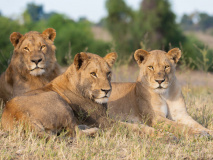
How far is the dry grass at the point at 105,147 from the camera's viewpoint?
301 cm

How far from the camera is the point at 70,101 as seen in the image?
151 inches

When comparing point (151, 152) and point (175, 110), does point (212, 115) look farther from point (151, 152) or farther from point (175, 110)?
point (151, 152)

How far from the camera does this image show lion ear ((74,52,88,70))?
12.3 feet

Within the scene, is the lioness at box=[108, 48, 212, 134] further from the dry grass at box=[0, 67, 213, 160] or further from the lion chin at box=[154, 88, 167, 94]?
the dry grass at box=[0, 67, 213, 160]

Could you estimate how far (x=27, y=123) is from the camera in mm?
3311

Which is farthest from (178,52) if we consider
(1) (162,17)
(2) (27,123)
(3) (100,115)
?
(1) (162,17)

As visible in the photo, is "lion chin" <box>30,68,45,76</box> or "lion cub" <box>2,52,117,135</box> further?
"lion chin" <box>30,68,45,76</box>

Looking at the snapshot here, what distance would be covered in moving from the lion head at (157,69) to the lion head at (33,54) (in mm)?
1211

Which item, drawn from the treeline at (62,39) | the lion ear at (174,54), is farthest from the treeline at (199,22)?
the lion ear at (174,54)

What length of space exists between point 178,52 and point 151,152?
1.94 meters

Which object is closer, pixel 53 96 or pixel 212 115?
pixel 53 96

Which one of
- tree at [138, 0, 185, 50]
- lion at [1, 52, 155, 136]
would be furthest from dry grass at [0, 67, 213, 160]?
tree at [138, 0, 185, 50]

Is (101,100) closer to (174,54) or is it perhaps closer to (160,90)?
(160,90)

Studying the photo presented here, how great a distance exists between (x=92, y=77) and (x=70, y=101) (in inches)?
14.4
